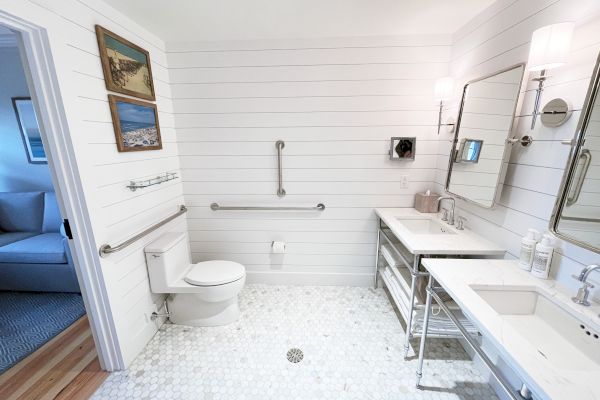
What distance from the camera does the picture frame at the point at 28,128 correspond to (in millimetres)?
2662

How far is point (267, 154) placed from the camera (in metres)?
2.21

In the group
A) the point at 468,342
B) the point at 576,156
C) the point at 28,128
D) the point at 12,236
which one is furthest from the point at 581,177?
the point at 28,128

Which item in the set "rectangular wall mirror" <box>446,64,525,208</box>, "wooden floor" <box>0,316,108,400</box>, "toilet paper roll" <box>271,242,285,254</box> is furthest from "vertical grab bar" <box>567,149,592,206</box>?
"wooden floor" <box>0,316,108,400</box>

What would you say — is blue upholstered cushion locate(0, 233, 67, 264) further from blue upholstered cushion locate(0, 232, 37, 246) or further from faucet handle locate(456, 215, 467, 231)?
faucet handle locate(456, 215, 467, 231)

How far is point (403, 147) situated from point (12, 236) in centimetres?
398

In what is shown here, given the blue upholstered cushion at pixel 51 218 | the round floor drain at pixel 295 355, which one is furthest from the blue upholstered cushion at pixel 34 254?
the round floor drain at pixel 295 355

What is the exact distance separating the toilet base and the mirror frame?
2.06 m

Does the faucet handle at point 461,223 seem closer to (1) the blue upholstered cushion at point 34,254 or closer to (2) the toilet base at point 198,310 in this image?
(2) the toilet base at point 198,310

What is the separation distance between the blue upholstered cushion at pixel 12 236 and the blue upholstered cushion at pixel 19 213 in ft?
0.21

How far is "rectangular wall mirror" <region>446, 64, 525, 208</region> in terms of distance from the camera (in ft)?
4.47

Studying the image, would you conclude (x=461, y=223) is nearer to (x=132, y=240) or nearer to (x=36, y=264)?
(x=132, y=240)

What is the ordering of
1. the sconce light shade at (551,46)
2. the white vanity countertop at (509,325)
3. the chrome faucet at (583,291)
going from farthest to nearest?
the sconce light shade at (551,46) < the chrome faucet at (583,291) < the white vanity countertop at (509,325)

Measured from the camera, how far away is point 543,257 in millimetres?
1082

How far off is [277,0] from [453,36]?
1.40m
